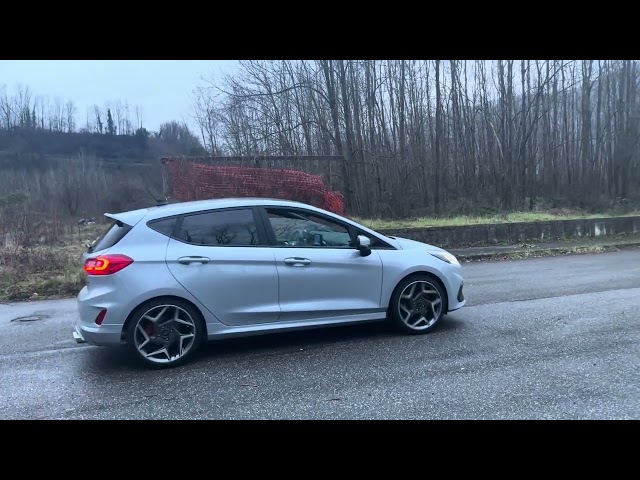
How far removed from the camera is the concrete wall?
1430 centimetres

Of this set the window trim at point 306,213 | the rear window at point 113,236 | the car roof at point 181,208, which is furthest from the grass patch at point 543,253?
the rear window at point 113,236

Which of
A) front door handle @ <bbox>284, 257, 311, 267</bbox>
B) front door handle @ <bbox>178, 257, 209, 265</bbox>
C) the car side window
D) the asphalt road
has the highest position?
the car side window

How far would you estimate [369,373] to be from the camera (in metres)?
4.62

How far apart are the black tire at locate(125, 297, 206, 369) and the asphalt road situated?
0.51 feet

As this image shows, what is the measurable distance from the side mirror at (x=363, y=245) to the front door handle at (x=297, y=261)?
2.00ft

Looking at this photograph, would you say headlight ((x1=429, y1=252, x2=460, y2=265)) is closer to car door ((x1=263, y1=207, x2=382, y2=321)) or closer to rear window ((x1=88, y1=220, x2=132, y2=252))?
car door ((x1=263, y1=207, x2=382, y2=321))

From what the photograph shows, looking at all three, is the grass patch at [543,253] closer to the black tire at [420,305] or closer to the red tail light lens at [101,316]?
the black tire at [420,305]

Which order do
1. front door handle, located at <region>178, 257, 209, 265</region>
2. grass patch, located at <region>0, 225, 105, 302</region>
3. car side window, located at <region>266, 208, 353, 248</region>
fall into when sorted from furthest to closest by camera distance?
1. grass patch, located at <region>0, 225, 105, 302</region>
2. car side window, located at <region>266, 208, 353, 248</region>
3. front door handle, located at <region>178, 257, 209, 265</region>

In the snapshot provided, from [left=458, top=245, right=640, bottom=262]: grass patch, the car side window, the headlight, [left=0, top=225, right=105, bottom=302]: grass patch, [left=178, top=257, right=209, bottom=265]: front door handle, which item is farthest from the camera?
[left=458, top=245, right=640, bottom=262]: grass patch

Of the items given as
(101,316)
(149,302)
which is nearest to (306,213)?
(149,302)

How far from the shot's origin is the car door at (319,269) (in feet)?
17.3

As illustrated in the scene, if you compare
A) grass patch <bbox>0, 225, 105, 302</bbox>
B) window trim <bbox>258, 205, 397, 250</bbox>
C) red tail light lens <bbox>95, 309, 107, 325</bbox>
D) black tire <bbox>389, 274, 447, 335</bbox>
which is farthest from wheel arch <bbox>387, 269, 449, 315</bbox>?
grass patch <bbox>0, 225, 105, 302</bbox>

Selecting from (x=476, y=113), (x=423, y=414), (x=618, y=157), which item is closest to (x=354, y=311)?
(x=423, y=414)

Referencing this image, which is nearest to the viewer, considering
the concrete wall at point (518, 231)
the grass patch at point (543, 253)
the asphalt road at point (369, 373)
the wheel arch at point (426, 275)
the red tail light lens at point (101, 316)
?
the asphalt road at point (369, 373)
